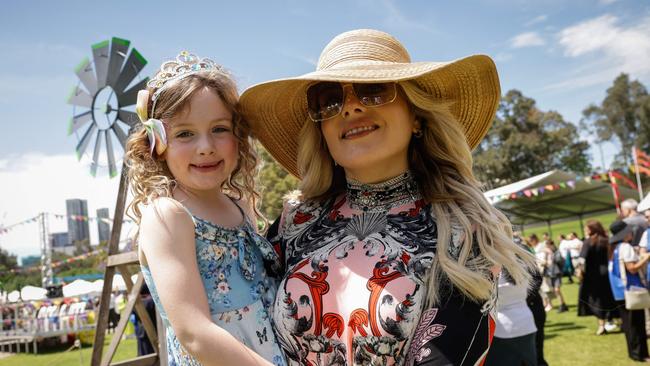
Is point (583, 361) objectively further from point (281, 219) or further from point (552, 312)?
point (281, 219)

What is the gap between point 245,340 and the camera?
1.72 m

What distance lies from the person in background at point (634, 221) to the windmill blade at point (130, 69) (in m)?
7.08

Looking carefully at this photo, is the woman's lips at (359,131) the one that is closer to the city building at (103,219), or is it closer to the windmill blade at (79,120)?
the city building at (103,219)

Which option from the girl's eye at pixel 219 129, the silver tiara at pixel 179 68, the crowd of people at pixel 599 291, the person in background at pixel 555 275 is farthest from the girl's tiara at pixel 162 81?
the person in background at pixel 555 275

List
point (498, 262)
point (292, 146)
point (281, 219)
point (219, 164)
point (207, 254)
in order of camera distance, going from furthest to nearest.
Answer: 1. point (292, 146)
2. point (281, 219)
3. point (219, 164)
4. point (207, 254)
5. point (498, 262)

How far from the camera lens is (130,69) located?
5406 mm

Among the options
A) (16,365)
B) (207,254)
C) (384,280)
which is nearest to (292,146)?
(207,254)

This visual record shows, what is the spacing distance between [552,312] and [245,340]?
1187 cm

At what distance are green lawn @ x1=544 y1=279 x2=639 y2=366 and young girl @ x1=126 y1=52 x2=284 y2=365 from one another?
674 cm

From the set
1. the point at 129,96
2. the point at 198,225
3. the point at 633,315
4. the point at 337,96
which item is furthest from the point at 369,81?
the point at 633,315

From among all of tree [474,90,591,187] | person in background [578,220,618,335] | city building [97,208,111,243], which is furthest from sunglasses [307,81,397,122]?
tree [474,90,591,187]

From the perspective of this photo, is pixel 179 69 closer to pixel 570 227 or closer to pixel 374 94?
pixel 374 94

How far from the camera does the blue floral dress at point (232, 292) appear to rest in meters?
1.74

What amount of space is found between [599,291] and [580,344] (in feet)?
4.21
